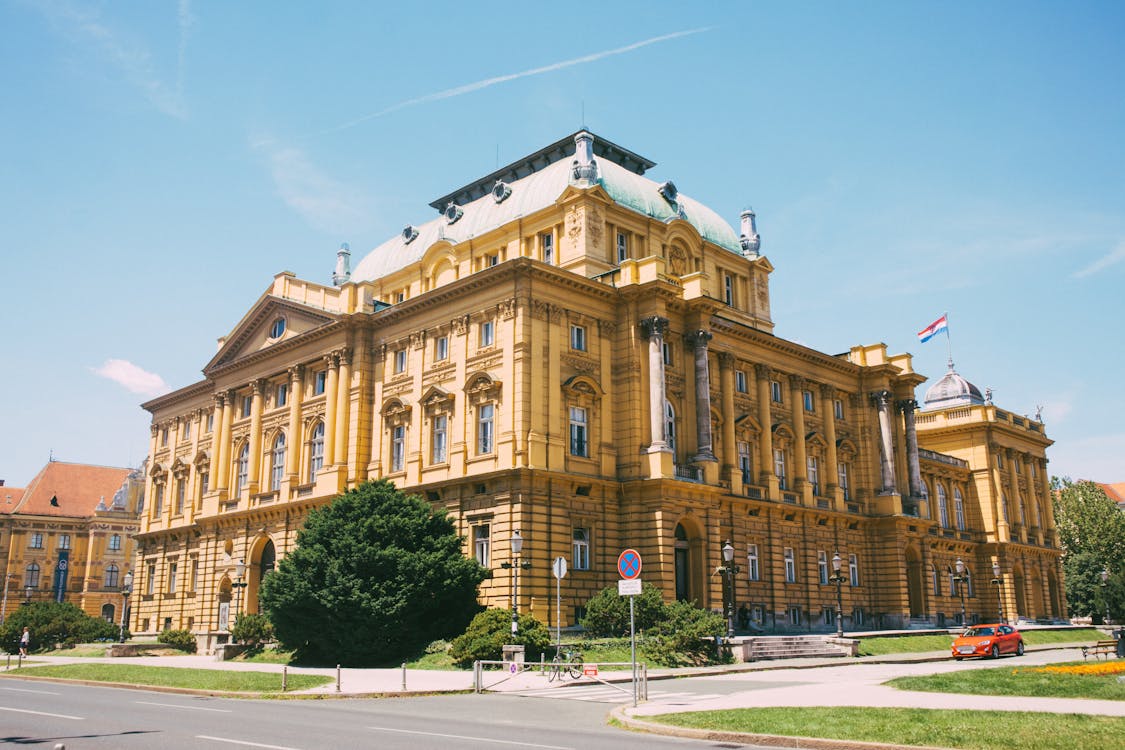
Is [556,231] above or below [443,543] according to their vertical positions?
above

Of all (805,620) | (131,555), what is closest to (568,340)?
(805,620)

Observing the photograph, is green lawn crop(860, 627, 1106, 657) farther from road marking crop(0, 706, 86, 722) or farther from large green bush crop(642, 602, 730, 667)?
road marking crop(0, 706, 86, 722)

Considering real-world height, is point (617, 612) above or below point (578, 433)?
below

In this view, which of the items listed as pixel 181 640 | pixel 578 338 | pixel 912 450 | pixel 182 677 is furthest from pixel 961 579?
pixel 182 677

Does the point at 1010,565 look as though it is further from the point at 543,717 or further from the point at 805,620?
the point at 543,717

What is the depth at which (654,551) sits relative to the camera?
42.8 metres

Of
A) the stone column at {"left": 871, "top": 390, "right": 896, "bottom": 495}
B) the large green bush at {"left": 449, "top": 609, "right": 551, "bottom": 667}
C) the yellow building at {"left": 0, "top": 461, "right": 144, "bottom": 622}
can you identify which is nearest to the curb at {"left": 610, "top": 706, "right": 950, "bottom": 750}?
the large green bush at {"left": 449, "top": 609, "right": 551, "bottom": 667}

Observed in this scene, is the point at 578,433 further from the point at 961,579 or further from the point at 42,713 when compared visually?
the point at 961,579

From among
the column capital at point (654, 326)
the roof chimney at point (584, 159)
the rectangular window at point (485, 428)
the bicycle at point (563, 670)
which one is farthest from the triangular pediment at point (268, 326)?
the bicycle at point (563, 670)

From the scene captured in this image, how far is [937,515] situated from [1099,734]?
59.9 m

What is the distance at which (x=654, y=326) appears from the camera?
45375mm

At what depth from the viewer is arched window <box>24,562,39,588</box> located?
320 feet

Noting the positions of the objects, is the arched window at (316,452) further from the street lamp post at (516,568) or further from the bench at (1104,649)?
the bench at (1104,649)

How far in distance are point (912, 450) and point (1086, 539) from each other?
36743 millimetres
